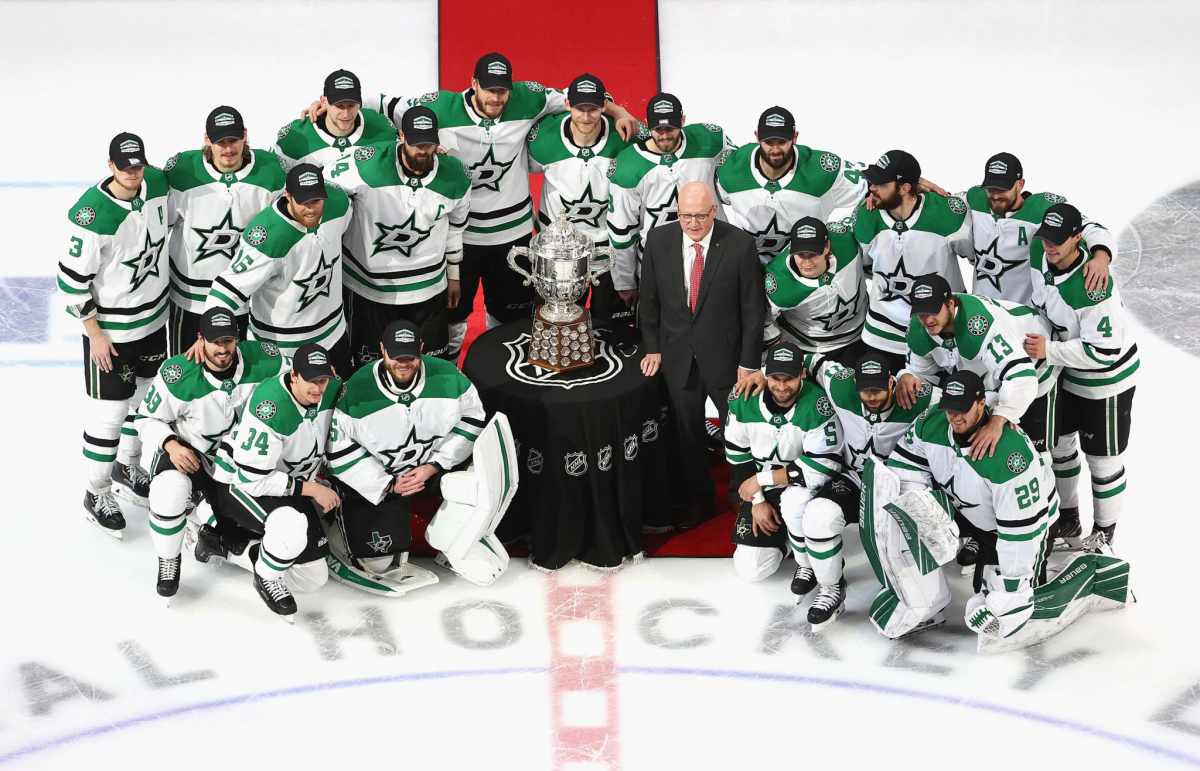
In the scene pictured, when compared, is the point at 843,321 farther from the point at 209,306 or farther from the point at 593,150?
the point at 209,306

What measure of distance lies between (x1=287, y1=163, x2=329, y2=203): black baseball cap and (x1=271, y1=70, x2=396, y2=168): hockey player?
0.49 metres

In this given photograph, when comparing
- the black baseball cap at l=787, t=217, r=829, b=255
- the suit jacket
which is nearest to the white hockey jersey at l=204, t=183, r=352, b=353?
the suit jacket

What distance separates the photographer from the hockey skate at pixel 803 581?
5316 millimetres

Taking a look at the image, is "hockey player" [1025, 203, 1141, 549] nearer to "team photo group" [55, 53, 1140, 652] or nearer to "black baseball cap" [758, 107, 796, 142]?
"team photo group" [55, 53, 1140, 652]

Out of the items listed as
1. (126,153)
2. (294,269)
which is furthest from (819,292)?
(126,153)

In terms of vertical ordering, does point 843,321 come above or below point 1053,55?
below

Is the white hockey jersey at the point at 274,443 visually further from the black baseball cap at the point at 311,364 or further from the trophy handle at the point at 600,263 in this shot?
the trophy handle at the point at 600,263

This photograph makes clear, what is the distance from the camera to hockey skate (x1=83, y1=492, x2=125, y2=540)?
575 cm

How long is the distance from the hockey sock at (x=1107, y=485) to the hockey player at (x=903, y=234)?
2.89 ft

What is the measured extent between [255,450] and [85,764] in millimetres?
1190

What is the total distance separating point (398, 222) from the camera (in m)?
5.78

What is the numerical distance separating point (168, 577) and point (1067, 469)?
3541 millimetres

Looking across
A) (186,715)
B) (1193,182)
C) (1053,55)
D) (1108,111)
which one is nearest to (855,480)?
(186,715)

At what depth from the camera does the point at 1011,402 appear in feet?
16.1
